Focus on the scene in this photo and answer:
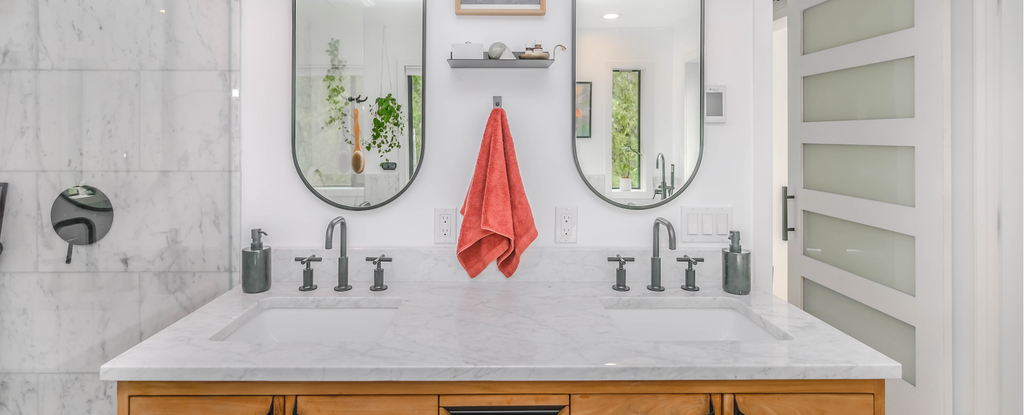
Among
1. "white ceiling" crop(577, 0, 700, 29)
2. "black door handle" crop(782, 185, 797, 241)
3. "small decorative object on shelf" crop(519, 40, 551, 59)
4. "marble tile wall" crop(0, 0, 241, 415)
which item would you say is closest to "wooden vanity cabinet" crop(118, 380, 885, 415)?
"marble tile wall" crop(0, 0, 241, 415)

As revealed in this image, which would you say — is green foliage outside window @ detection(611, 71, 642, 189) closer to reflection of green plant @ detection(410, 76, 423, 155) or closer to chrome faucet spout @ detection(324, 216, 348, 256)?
reflection of green plant @ detection(410, 76, 423, 155)

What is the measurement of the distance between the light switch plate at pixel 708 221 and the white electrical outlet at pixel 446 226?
2.33 feet

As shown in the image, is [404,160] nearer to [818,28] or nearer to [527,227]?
[527,227]

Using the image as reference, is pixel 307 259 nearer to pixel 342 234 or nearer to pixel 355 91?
pixel 342 234

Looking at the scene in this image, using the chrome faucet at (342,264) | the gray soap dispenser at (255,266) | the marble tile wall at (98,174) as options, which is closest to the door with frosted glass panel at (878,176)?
the chrome faucet at (342,264)

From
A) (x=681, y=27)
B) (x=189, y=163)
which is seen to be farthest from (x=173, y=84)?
(x=681, y=27)

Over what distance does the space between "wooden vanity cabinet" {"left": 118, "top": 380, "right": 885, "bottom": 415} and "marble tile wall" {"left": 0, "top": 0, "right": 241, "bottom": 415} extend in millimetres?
366

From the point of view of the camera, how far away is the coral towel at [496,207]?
1.54 meters

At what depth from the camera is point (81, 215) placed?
4.01ft

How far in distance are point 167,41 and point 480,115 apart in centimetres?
84

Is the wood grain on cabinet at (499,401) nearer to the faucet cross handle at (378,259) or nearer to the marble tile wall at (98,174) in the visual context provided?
the faucet cross handle at (378,259)

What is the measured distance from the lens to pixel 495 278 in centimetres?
166

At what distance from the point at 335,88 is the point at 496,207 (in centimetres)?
61

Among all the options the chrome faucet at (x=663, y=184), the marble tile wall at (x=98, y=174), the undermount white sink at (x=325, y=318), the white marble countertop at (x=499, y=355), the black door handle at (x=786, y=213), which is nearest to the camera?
the white marble countertop at (x=499, y=355)
